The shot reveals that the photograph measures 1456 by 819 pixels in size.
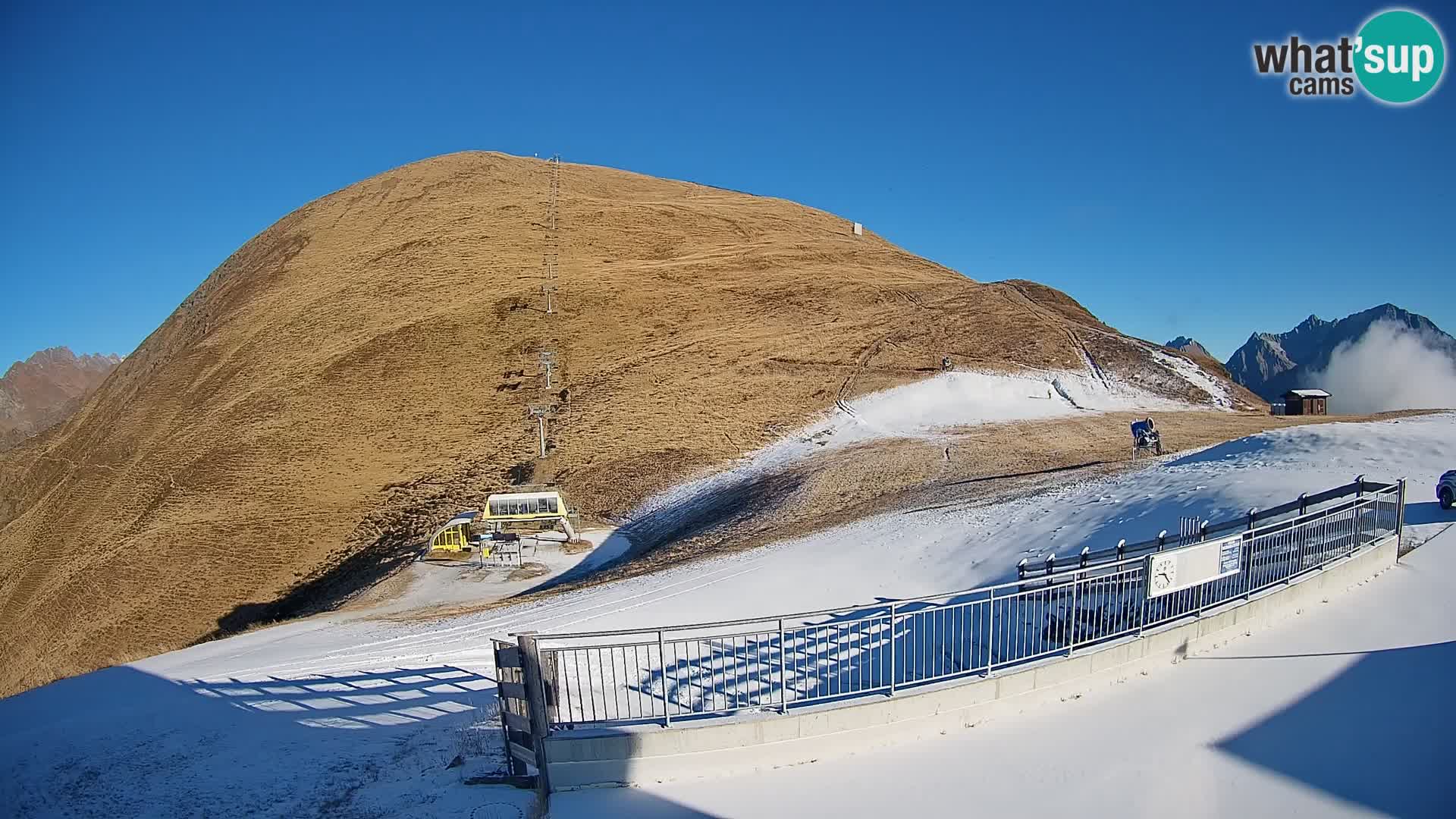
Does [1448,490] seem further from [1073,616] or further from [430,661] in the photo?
[430,661]

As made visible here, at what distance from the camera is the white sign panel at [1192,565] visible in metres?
8.34

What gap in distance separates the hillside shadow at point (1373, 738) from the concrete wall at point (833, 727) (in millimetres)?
1281

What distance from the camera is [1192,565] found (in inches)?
344

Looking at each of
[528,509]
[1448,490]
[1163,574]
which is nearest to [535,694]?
[1163,574]

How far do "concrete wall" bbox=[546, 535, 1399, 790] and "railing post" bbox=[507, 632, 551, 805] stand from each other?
0.48ft

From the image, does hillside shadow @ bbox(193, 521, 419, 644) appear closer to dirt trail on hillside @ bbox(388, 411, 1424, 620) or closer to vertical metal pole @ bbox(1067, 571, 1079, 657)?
dirt trail on hillside @ bbox(388, 411, 1424, 620)

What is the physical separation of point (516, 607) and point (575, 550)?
10.5 metres

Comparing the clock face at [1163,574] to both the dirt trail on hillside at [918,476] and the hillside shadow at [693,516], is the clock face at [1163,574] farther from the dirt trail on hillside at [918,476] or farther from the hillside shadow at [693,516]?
the hillside shadow at [693,516]

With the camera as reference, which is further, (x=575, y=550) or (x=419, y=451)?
(x=419, y=451)

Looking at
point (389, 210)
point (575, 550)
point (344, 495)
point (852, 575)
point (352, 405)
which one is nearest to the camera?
point (852, 575)

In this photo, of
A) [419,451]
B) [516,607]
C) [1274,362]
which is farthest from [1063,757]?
[1274,362]

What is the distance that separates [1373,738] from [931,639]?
406cm

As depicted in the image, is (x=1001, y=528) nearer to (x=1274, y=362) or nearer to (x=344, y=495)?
(x=344, y=495)

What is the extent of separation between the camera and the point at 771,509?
25.5 metres
